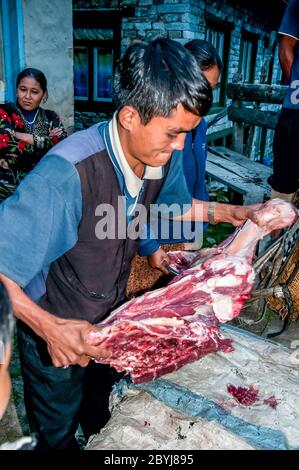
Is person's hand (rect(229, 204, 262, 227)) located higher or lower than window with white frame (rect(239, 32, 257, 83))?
lower

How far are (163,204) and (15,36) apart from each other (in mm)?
4057

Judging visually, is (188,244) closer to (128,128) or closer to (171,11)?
(128,128)

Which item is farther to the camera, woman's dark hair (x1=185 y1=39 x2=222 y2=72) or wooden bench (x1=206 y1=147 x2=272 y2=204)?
wooden bench (x1=206 y1=147 x2=272 y2=204)

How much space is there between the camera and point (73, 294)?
1.99 m

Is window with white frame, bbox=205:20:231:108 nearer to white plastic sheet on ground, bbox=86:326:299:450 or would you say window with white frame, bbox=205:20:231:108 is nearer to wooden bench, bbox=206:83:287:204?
wooden bench, bbox=206:83:287:204

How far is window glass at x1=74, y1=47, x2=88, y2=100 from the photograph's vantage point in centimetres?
979

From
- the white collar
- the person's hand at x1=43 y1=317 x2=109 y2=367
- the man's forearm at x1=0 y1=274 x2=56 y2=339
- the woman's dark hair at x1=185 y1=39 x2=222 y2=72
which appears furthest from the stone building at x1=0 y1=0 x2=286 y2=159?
the person's hand at x1=43 y1=317 x2=109 y2=367

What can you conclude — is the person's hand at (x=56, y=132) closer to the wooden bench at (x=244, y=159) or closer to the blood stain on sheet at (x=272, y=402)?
the wooden bench at (x=244, y=159)

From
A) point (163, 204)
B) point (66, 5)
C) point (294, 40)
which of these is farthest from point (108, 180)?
point (66, 5)

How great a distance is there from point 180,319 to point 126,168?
0.74 meters

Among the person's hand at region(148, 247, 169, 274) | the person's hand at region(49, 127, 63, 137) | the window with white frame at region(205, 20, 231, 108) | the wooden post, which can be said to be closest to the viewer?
the person's hand at region(148, 247, 169, 274)

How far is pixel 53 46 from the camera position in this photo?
232 inches

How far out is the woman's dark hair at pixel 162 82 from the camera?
162 centimetres

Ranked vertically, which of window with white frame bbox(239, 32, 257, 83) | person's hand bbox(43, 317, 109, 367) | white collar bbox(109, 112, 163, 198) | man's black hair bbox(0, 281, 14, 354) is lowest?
person's hand bbox(43, 317, 109, 367)
